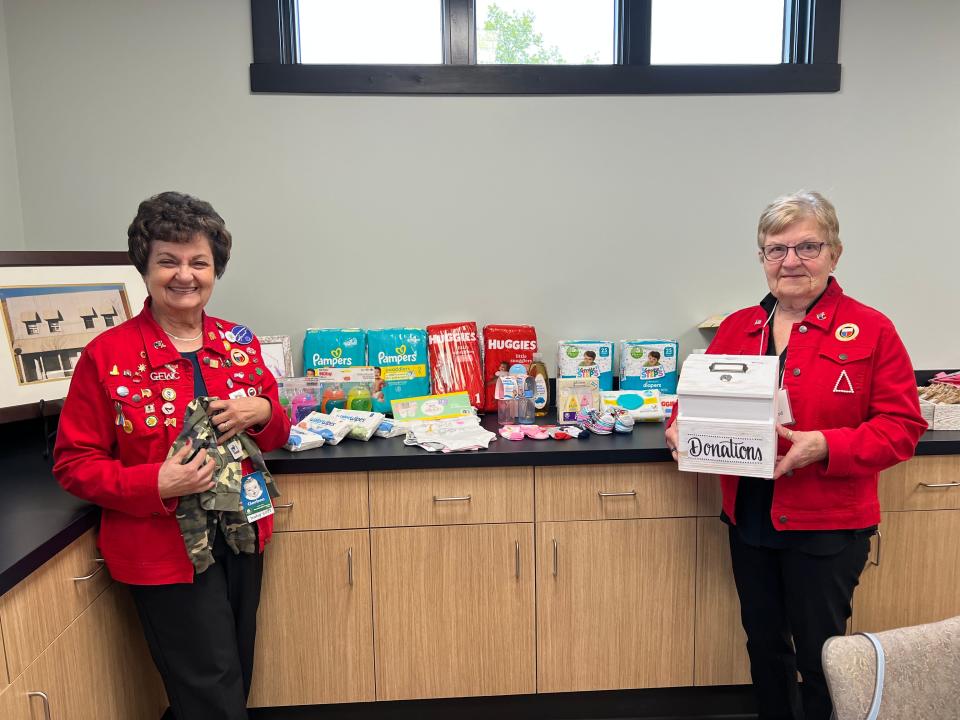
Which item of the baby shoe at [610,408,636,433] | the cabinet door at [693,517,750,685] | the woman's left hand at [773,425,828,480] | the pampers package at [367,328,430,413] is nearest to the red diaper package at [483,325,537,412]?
the pampers package at [367,328,430,413]

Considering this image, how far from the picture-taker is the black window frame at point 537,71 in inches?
89.9

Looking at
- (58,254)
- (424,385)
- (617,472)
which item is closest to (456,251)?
(424,385)

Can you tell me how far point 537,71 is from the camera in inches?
91.9

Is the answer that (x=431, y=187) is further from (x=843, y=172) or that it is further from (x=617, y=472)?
(x=843, y=172)

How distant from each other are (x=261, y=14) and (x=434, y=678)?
2.35 meters

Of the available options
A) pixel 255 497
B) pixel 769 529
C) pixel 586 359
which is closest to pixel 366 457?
pixel 255 497

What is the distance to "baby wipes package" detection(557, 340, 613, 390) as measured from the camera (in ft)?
7.73

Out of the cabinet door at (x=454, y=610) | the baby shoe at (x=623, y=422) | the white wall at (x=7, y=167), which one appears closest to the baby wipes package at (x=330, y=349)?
the cabinet door at (x=454, y=610)

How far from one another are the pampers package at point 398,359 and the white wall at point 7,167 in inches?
51.5

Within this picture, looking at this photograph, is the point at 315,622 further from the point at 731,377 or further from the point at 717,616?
the point at 731,377

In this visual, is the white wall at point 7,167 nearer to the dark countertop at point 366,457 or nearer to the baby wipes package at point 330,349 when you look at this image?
the dark countertop at point 366,457

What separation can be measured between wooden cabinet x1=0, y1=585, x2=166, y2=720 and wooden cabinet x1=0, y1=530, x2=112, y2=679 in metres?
0.03

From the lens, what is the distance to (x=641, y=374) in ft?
7.78

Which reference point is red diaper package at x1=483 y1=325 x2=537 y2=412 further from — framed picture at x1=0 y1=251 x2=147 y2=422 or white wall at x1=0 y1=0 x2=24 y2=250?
white wall at x1=0 y1=0 x2=24 y2=250
